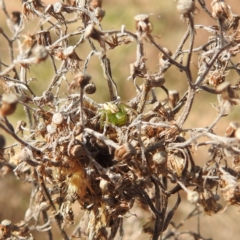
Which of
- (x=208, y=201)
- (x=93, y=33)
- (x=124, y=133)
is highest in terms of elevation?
(x=93, y=33)

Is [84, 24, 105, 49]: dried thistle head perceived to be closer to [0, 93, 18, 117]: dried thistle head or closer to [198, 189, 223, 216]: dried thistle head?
[0, 93, 18, 117]: dried thistle head

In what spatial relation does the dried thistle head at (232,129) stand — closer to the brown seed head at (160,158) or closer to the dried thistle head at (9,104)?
the brown seed head at (160,158)

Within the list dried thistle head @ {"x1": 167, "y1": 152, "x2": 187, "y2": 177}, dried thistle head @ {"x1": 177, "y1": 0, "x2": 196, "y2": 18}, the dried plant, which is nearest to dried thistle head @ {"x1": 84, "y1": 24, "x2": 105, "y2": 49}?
the dried plant

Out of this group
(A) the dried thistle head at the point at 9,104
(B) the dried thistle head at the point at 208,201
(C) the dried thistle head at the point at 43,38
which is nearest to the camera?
(A) the dried thistle head at the point at 9,104

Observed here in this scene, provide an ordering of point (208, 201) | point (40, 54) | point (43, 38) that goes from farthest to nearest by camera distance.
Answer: point (43, 38) → point (208, 201) → point (40, 54)

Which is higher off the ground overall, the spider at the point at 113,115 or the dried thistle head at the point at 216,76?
the dried thistle head at the point at 216,76

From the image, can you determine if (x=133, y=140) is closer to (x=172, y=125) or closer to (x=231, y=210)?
(x=172, y=125)

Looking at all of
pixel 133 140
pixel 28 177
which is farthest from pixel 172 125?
pixel 28 177

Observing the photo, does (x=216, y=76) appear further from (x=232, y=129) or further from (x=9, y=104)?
(x=9, y=104)

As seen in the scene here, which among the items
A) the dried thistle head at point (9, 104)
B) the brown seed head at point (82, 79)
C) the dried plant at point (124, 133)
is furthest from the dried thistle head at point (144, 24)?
the dried thistle head at point (9, 104)

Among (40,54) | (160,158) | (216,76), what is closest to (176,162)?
(160,158)
